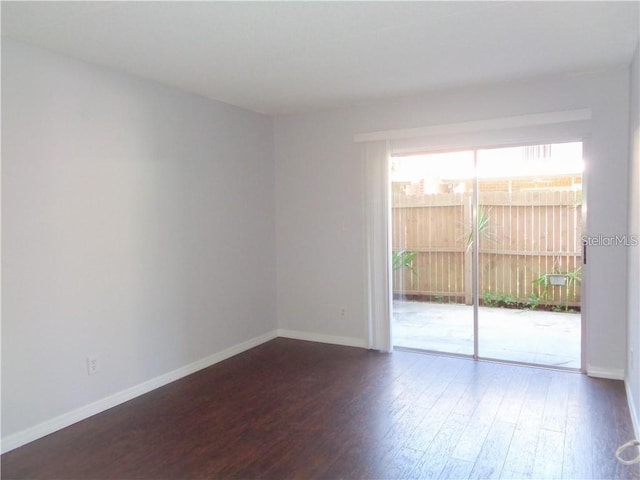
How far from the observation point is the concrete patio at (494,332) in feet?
13.4

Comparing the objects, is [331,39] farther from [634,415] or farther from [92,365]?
[634,415]

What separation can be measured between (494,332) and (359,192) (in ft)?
6.12

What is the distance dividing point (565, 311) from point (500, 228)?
3.01 ft

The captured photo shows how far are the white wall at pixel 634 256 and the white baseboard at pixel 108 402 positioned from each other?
3252mm

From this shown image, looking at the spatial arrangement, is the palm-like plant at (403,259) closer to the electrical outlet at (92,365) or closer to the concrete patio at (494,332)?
the concrete patio at (494,332)

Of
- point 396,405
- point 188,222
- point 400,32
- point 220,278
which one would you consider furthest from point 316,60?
point 396,405

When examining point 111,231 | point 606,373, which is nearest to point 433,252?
point 606,373

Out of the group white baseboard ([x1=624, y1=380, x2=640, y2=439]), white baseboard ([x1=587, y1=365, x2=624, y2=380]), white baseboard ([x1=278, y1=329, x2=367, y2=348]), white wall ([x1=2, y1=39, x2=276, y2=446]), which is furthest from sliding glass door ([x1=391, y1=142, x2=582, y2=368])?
white wall ([x1=2, y1=39, x2=276, y2=446])

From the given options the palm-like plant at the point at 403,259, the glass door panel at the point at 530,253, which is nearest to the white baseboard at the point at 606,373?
the glass door panel at the point at 530,253

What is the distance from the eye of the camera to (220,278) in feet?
14.3

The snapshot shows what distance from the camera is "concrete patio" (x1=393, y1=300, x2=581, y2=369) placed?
13.4ft

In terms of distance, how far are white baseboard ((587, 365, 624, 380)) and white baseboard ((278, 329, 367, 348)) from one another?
198 cm

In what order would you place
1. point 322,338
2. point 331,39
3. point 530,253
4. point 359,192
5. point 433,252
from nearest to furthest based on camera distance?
point 331,39
point 530,253
point 433,252
point 359,192
point 322,338

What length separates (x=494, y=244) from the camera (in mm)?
4230
